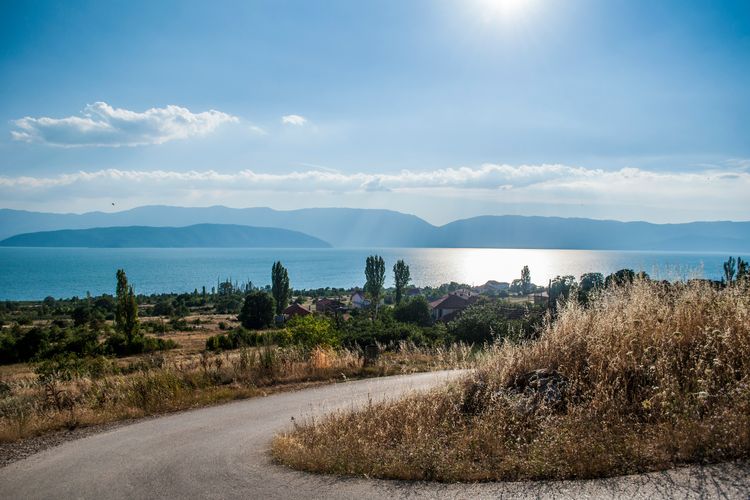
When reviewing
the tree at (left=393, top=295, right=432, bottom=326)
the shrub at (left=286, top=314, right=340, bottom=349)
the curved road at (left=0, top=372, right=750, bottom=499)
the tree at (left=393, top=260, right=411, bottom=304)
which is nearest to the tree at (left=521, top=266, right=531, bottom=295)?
the tree at (left=393, top=260, right=411, bottom=304)

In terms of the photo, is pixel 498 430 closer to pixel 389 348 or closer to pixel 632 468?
pixel 632 468

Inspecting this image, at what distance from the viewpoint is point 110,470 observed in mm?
7293

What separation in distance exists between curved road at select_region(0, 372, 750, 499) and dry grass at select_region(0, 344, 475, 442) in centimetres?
118

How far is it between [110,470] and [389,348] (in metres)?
17.4

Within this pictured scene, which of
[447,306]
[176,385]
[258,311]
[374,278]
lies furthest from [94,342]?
[447,306]

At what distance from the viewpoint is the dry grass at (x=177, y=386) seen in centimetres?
1062

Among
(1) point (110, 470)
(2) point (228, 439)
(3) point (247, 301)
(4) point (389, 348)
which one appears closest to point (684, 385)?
(2) point (228, 439)

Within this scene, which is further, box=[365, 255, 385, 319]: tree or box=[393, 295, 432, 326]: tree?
box=[365, 255, 385, 319]: tree

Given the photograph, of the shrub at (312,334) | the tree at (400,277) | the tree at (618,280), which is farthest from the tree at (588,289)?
the tree at (400,277)

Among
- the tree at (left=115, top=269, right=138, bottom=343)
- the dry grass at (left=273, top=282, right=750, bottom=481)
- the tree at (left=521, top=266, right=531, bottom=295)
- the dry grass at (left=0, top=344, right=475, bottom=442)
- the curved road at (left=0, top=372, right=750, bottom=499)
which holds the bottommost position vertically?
the tree at (left=521, top=266, right=531, bottom=295)

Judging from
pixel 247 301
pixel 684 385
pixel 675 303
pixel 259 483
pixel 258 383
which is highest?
pixel 675 303

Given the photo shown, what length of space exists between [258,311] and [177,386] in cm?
6808

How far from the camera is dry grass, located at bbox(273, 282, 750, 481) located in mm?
5441

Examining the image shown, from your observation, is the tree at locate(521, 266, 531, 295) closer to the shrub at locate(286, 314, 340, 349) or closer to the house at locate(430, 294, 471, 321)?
the house at locate(430, 294, 471, 321)
